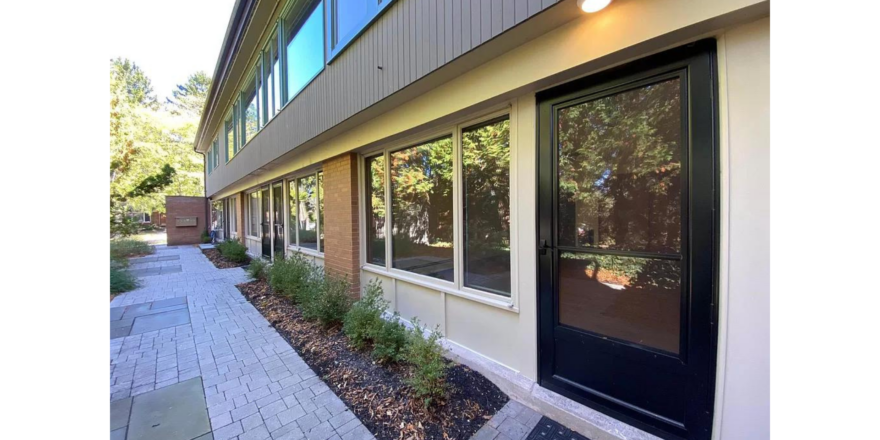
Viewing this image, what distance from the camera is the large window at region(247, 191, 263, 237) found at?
9.68 m

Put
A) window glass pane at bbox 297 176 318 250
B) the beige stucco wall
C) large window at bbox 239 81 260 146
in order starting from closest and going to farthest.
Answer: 1. the beige stucco wall
2. window glass pane at bbox 297 176 318 250
3. large window at bbox 239 81 260 146

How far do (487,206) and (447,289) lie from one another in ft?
3.35

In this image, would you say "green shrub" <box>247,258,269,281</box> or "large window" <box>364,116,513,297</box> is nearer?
"large window" <box>364,116,513,297</box>

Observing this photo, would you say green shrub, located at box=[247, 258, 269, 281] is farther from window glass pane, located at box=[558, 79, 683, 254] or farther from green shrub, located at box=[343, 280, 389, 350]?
window glass pane, located at box=[558, 79, 683, 254]

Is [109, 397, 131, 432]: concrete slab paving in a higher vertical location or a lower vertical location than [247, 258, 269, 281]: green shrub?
lower

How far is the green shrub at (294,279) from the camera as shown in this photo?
182 inches

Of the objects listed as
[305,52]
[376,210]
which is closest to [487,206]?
[376,210]

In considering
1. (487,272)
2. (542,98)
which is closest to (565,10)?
(542,98)

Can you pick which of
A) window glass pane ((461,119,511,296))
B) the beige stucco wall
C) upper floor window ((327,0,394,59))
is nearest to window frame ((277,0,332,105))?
upper floor window ((327,0,394,59))

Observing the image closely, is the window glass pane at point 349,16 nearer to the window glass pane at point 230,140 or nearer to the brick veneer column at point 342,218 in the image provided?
the brick veneer column at point 342,218

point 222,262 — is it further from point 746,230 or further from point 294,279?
point 746,230
